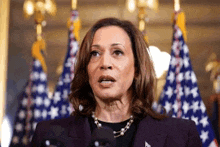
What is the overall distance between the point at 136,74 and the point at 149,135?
33cm

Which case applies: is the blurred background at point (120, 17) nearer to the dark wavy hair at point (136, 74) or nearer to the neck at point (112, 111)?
the dark wavy hair at point (136, 74)

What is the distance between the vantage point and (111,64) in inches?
48.8

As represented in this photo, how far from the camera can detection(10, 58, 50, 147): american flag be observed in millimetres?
2619

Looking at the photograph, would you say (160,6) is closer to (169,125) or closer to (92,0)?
(92,0)

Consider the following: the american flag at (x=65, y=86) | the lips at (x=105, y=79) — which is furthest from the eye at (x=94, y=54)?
the american flag at (x=65, y=86)

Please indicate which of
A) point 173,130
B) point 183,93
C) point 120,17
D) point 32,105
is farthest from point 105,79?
point 120,17

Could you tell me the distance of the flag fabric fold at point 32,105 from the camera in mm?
2619

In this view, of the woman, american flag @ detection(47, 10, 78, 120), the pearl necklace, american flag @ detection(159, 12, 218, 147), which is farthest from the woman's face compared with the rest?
american flag @ detection(47, 10, 78, 120)

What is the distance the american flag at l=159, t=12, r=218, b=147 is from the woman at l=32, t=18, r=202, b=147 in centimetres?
109

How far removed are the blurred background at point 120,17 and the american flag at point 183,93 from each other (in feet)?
1.38

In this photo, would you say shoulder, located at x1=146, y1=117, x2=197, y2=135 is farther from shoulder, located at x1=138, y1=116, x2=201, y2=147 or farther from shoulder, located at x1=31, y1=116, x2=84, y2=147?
shoulder, located at x1=31, y1=116, x2=84, y2=147

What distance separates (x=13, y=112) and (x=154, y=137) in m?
1.94

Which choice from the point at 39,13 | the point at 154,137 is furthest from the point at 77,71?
the point at 39,13

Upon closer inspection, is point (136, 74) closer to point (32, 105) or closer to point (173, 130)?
point (173, 130)
